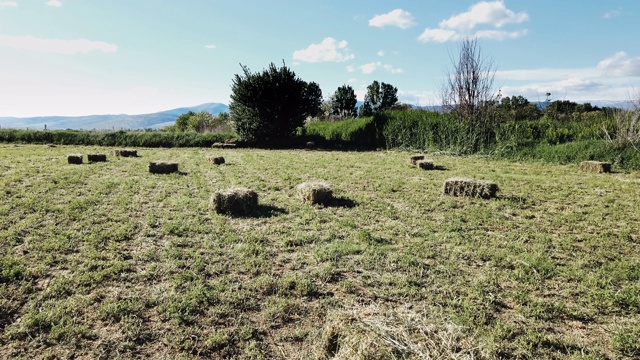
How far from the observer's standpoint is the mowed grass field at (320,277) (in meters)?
3.23

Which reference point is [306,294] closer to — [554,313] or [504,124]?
[554,313]

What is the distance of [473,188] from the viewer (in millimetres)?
8758

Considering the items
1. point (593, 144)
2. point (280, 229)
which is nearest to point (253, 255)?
point (280, 229)

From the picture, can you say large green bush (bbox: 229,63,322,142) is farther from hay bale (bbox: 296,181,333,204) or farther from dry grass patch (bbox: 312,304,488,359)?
dry grass patch (bbox: 312,304,488,359)

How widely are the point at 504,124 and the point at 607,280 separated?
1604cm

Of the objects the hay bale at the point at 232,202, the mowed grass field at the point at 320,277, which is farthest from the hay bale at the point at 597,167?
the hay bale at the point at 232,202

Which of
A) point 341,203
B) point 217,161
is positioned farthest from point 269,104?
point 341,203

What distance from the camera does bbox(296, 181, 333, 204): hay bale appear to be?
8070 mm

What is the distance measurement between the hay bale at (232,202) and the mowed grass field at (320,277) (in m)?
0.23

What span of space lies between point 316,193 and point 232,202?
186cm

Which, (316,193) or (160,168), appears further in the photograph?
(160,168)

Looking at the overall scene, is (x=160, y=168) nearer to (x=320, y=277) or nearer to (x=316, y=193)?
(x=316, y=193)

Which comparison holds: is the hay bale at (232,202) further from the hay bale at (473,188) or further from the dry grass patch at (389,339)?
the hay bale at (473,188)

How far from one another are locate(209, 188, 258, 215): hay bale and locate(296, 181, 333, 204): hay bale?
4.19ft
